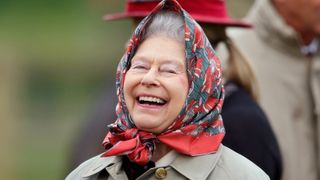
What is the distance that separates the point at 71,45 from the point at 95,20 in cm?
122

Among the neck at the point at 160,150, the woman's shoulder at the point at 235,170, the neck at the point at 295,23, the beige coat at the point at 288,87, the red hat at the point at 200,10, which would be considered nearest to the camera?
the woman's shoulder at the point at 235,170

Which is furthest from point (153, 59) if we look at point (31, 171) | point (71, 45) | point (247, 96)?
point (71, 45)

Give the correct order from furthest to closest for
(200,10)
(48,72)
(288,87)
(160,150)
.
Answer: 1. (48,72)
2. (288,87)
3. (200,10)
4. (160,150)

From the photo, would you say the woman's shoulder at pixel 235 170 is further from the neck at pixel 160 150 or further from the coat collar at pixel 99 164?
the coat collar at pixel 99 164

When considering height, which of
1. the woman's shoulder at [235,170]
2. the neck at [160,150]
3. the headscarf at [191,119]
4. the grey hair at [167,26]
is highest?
the grey hair at [167,26]

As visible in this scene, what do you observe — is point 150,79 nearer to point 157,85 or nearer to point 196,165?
point 157,85

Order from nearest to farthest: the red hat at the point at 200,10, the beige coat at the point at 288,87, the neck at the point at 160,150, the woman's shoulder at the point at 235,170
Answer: the woman's shoulder at the point at 235,170
the neck at the point at 160,150
the red hat at the point at 200,10
the beige coat at the point at 288,87

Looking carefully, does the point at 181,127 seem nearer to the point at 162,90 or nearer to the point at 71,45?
the point at 162,90

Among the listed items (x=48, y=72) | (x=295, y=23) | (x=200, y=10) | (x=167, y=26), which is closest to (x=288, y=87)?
(x=295, y=23)

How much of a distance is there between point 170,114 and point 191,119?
93 millimetres

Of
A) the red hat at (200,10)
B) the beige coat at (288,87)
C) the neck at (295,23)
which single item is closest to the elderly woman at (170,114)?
the red hat at (200,10)

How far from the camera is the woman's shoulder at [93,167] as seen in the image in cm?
581

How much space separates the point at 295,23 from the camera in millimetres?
8109

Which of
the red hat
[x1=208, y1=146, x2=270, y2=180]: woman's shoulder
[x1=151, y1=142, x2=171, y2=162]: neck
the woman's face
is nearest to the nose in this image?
the woman's face
